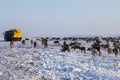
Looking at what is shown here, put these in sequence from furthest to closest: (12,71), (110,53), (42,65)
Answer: (110,53)
(42,65)
(12,71)

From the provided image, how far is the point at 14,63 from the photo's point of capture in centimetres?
2180

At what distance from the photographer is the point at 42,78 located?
57.5ft

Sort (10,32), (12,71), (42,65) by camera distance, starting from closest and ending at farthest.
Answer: (12,71) → (42,65) → (10,32)

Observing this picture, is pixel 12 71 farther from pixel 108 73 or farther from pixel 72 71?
pixel 108 73

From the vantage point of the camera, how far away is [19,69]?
64.6ft

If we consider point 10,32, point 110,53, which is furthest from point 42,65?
point 10,32

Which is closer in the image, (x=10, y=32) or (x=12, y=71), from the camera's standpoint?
(x=12, y=71)

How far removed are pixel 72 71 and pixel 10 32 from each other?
39049mm

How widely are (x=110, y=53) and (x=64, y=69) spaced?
14.4 metres

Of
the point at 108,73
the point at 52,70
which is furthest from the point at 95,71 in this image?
the point at 52,70

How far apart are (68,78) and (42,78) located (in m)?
1.38

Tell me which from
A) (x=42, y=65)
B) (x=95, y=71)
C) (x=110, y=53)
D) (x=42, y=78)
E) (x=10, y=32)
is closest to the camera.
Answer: (x=42, y=78)

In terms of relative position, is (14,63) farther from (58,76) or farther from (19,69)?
(58,76)

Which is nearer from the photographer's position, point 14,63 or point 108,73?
point 108,73
